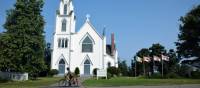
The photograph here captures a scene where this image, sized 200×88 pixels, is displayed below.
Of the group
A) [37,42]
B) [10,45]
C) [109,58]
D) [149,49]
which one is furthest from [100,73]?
[149,49]

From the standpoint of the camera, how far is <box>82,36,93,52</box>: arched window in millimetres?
74875

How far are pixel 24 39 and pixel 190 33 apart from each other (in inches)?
1267

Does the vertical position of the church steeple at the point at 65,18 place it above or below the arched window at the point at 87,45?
above

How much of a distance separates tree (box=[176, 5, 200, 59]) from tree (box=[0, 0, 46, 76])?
29.3 meters

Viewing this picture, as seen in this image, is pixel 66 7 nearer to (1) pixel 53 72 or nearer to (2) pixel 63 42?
(2) pixel 63 42

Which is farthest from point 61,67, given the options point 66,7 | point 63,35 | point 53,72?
point 66,7

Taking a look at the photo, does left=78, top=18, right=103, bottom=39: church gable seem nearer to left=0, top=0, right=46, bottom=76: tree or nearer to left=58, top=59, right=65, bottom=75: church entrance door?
left=58, top=59, right=65, bottom=75: church entrance door

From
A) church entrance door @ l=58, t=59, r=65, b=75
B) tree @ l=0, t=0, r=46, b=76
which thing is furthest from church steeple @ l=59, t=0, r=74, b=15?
tree @ l=0, t=0, r=46, b=76

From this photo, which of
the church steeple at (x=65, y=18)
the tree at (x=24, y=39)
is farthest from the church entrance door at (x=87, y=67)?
the tree at (x=24, y=39)

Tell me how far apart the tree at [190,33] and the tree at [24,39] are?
96.1 ft

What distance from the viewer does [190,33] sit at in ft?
212

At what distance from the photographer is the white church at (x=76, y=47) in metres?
73.7

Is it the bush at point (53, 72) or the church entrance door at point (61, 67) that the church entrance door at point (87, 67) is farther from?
the bush at point (53, 72)

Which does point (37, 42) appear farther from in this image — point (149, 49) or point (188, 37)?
point (149, 49)
